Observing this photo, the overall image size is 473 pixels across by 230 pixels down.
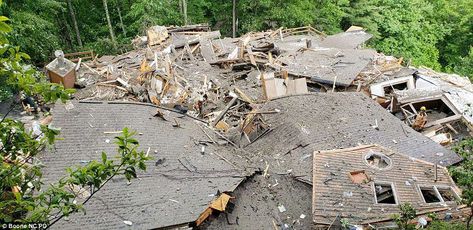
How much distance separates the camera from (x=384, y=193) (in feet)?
29.8

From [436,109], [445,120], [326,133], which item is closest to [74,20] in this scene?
[326,133]

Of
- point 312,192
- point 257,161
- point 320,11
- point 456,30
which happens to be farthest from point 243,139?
point 456,30

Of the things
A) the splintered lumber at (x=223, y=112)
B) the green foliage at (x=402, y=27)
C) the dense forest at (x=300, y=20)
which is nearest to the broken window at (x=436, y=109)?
the splintered lumber at (x=223, y=112)

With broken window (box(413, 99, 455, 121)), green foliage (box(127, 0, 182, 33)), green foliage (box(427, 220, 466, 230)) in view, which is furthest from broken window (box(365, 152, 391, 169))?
green foliage (box(127, 0, 182, 33))

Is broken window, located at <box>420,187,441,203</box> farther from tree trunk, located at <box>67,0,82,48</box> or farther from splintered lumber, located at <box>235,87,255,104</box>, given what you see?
tree trunk, located at <box>67,0,82,48</box>

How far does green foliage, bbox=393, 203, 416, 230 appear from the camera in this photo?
719 cm

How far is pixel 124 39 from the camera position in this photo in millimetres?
25062

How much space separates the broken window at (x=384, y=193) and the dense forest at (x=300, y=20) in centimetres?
1651

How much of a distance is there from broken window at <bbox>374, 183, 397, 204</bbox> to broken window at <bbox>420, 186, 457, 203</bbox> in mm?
759

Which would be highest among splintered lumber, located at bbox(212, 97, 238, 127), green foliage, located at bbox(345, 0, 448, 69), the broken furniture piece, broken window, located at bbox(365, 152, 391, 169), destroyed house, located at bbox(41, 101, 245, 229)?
the broken furniture piece

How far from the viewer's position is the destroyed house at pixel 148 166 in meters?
7.65

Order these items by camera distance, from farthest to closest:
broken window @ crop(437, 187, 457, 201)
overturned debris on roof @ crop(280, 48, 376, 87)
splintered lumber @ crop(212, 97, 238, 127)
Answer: overturned debris on roof @ crop(280, 48, 376, 87), splintered lumber @ crop(212, 97, 238, 127), broken window @ crop(437, 187, 457, 201)

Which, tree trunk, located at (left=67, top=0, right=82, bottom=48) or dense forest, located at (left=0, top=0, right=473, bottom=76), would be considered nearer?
tree trunk, located at (left=67, top=0, right=82, bottom=48)

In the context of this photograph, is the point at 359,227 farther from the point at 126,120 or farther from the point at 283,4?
the point at 283,4
